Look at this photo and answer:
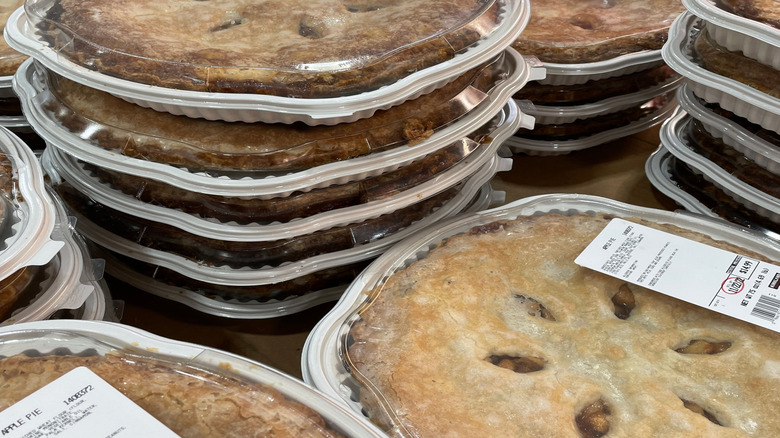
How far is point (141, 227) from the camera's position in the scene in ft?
4.97

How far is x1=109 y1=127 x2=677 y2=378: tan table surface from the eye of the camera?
1.58m

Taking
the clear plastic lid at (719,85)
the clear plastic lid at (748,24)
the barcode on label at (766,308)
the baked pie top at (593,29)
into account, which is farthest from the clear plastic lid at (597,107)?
the barcode on label at (766,308)

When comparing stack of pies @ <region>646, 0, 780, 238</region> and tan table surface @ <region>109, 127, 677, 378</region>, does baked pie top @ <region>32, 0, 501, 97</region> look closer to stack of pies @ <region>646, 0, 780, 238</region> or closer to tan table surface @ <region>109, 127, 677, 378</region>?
stack of pies @ <region>646, 0, 780, 238</region>

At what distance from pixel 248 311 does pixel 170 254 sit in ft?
0.69

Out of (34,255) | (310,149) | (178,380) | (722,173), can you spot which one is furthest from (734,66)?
(34,255)

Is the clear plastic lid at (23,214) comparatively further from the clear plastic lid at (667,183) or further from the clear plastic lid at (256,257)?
the clear plastic lid at (667,183)

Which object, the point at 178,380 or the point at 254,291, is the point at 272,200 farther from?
the point at 178,380

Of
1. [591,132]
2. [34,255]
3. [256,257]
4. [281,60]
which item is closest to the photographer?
[34,255]

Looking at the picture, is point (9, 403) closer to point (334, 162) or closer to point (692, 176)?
point (334, 162)

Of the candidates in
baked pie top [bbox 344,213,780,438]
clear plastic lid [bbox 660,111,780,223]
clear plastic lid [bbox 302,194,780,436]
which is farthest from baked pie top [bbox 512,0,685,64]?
baked pie top [bbox 344,213,780,438]

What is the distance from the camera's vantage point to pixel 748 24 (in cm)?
136

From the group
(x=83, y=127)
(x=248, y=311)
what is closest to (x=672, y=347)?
(x=248, y=311)

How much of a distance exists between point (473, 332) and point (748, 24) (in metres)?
0.81

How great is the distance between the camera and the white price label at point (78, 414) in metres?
0.80
